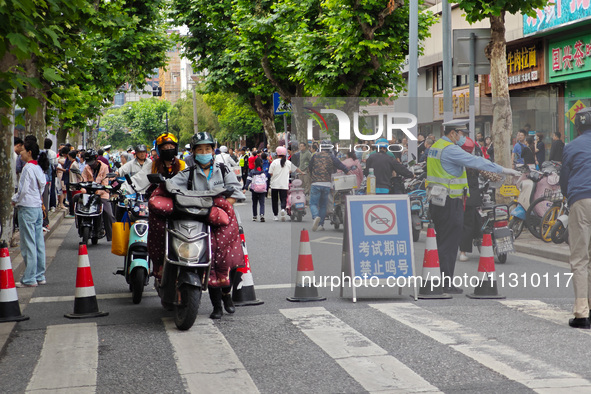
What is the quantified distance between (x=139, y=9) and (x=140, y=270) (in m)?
22.7

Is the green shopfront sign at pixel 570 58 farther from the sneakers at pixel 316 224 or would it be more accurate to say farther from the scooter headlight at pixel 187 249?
the scooter headlight at pixel 187 249

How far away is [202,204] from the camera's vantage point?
7.52 meters

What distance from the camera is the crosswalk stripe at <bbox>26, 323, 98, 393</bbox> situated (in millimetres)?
5672

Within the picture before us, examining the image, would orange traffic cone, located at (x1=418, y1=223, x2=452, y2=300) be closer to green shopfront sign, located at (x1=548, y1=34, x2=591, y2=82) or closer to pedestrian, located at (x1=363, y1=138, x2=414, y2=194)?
pedestrian, located at (x1=363, y1=138, x2=414, y2=194)

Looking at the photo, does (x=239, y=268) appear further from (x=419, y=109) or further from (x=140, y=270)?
(x=419, y=109)

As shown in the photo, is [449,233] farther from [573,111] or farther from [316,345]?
[316,345]

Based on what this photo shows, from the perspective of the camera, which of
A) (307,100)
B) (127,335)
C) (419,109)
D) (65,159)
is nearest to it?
(127,335)

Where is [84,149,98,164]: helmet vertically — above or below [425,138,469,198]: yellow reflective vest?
above

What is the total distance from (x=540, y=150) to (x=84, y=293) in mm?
6708

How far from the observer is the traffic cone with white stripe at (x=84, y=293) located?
8219 mm

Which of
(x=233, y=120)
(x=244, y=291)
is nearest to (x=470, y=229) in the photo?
(x=244, y=291)

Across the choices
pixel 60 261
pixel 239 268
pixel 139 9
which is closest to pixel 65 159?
pixel 139 9

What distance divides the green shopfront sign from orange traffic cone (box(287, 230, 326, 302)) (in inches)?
678

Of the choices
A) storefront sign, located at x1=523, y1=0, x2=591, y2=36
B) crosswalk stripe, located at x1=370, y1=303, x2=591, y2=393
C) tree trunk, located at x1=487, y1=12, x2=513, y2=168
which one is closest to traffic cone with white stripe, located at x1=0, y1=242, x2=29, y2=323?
crosswalk stripe, located at x1=370, y1=303, x2=591, y2=393
